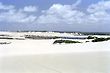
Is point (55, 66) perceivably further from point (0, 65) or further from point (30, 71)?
point (0, 65)

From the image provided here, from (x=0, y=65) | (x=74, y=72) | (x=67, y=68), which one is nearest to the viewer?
(x=74, y=72)

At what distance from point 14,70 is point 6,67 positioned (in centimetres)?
87

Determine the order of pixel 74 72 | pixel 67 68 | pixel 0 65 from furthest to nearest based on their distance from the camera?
pixel 0 65 → pixel 67 68 → pixel 74 72

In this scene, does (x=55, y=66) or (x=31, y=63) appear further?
(x=31, y=63)

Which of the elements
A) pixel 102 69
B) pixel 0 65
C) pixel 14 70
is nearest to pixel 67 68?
pixel 102 69

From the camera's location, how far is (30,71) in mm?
10508

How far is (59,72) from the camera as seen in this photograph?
33.6 feet

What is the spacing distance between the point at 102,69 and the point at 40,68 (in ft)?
8.36

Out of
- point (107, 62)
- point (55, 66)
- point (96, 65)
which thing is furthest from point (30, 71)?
point (107, 62)

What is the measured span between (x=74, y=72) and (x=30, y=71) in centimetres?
Result: 172

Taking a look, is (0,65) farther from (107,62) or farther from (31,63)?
(107,62)

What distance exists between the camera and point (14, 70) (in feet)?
35.2

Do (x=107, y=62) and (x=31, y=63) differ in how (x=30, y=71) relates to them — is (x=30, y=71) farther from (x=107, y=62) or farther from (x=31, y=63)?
(x=107, y=62)

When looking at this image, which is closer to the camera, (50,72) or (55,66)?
(50,72)
